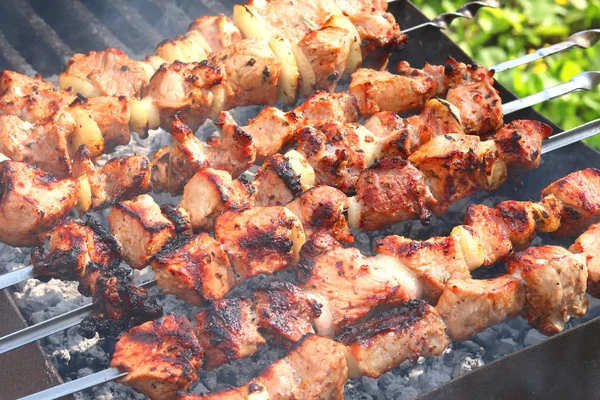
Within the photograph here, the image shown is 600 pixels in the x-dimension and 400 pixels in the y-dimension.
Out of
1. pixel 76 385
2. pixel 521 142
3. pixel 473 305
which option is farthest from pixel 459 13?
pixel 76 385

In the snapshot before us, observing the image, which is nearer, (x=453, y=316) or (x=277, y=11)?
(x=453, y=316)

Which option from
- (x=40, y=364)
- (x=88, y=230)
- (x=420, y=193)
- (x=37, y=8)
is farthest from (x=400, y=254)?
(x=37, y=8)

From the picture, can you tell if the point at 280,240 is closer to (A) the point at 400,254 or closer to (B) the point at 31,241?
(A) the point at 400,254

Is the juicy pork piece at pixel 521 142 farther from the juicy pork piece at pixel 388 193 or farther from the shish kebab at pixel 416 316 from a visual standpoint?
the juicy pork piece at pixel 388 193

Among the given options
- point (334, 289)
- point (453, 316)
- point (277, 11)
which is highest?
point (277, 11)

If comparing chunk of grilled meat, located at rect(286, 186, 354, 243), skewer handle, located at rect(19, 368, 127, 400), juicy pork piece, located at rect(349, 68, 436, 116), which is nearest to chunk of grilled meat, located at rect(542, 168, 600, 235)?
juicy pork piece, located at rect(349, 68, 436, 116)

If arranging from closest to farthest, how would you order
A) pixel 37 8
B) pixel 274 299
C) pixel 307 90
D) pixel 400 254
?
1. pixel 274 299
2. pixel 400 254
3. pixel 307 90
4. pixel 37 8
